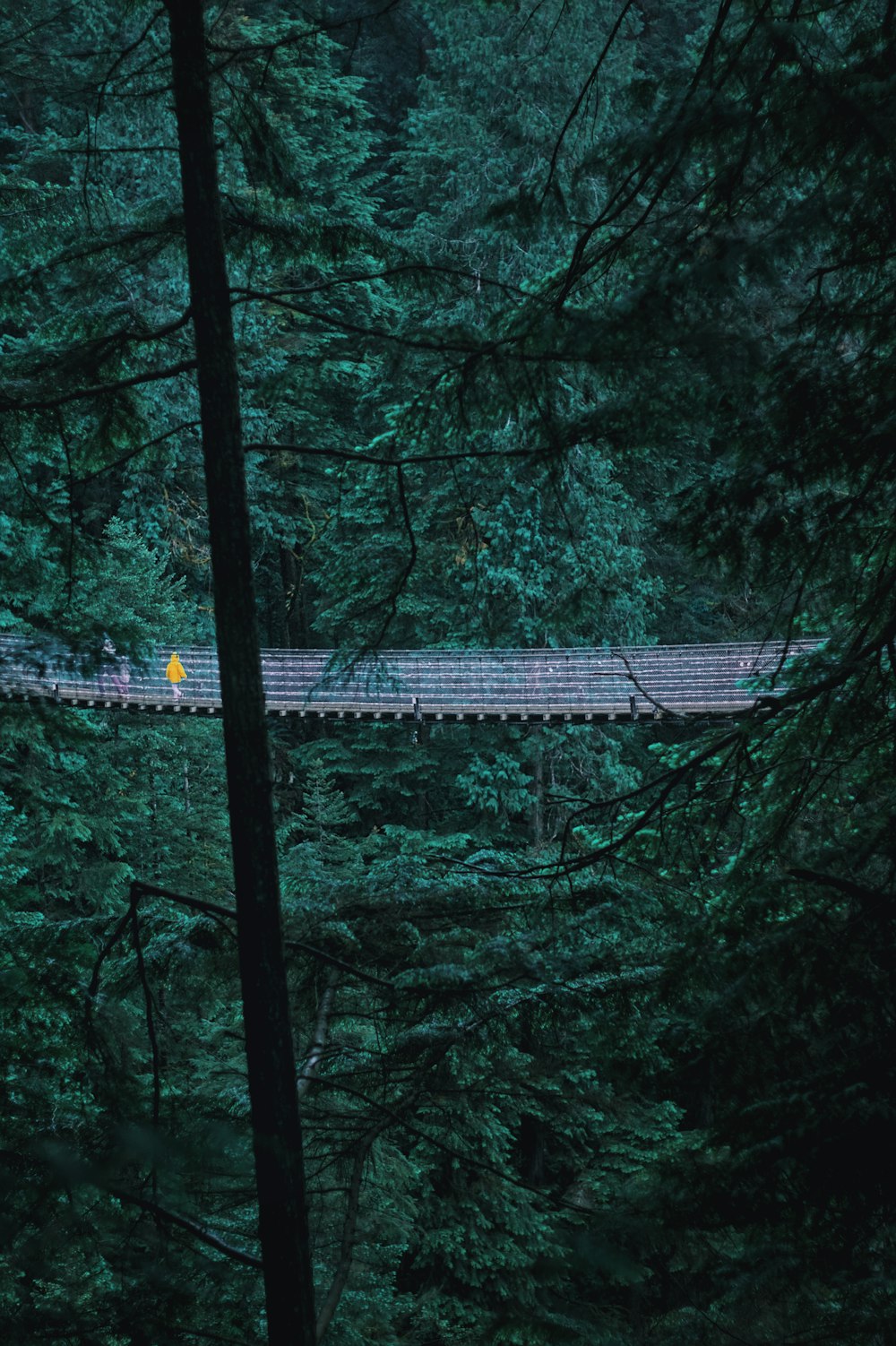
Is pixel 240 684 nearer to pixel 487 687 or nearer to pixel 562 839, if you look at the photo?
pixel 562 839

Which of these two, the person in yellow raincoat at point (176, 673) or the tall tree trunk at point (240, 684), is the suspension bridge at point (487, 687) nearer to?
the person in yellow raincoat at point (176, 673)

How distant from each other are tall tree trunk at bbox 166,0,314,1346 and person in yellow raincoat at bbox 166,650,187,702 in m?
8.25

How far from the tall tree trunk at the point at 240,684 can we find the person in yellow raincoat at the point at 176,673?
8.25 meters

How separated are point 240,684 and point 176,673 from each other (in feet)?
27.5

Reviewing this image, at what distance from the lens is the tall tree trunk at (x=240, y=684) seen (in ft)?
7.78

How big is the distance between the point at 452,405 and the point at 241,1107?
6.28 feet

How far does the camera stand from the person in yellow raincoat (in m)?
10.5

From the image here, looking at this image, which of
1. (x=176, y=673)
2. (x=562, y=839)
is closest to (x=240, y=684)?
(x=562, y=839)


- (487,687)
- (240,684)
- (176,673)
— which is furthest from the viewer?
(487,687)

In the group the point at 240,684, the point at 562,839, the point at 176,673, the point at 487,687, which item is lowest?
the point at 487,687

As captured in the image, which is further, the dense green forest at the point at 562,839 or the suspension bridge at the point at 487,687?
the suspension bridge at the point at 487,687

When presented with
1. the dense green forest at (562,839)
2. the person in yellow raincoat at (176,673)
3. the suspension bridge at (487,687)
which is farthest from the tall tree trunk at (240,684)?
the person in yellow raincoat at (176,673)

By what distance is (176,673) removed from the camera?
10539 millimetres

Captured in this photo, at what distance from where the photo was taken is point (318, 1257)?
370 centimetres
